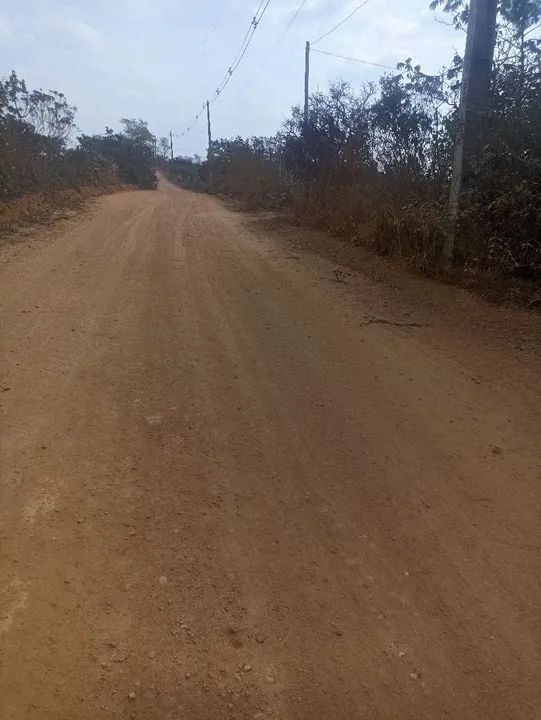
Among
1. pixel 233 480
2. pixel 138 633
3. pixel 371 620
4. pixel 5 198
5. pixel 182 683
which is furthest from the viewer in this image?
pixel 5 198

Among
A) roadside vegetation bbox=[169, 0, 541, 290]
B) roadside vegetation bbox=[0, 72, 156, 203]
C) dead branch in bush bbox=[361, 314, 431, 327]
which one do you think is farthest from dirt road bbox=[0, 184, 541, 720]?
roadside vegetation bbox=[0, 72, 156, 203]

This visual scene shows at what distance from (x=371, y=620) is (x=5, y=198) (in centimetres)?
1331

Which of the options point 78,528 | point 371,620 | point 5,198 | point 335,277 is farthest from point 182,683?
point 5,198

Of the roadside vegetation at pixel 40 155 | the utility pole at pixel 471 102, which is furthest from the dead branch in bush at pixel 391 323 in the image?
the roadside vegetation at pixel 40 155

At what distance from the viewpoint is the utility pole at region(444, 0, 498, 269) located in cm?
720

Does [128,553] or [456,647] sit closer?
[456,647]

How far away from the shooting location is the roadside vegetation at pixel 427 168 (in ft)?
22.7

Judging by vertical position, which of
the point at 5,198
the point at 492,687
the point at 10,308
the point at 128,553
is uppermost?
the point at 5,198

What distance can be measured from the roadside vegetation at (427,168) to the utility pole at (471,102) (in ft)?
0.41

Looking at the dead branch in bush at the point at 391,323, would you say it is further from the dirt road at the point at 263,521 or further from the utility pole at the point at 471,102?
the utility pole at the point at 471,102

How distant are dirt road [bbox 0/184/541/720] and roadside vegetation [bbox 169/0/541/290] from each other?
214cm

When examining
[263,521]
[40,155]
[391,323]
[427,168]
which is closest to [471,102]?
[427,168]

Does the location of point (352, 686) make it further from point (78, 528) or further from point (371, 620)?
point (78, 528)

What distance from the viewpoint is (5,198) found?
12.5 metres
